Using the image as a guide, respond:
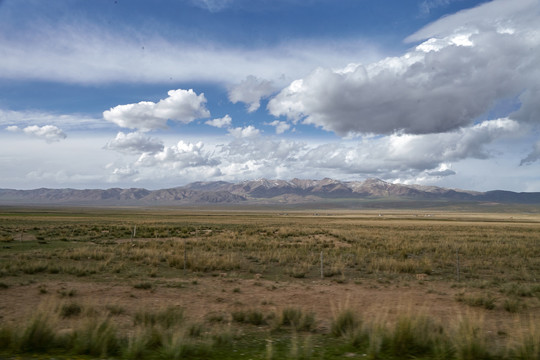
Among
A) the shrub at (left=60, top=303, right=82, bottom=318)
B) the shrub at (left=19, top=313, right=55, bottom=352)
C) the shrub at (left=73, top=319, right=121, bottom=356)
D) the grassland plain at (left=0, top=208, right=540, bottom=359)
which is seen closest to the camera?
the shrub at (left=73, top=319, right=121, bottom=356)

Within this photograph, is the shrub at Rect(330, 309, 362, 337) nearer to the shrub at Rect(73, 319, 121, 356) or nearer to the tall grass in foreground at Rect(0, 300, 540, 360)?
the tall grass in foreground at Rect(0, 300, 540, 360)

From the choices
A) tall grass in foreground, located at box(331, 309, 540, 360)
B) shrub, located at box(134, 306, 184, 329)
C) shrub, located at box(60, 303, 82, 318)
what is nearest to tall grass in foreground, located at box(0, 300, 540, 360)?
tall grass in foreground, located at box(331, 309, 540, 360)

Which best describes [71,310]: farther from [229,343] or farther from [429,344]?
[429,344]

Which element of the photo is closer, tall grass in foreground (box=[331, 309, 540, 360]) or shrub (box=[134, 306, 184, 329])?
tall grass in foreground (box=[331, 309, 540, 360])

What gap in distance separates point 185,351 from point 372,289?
36.3 ft

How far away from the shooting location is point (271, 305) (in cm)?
1285

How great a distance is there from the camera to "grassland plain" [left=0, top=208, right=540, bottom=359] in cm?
709

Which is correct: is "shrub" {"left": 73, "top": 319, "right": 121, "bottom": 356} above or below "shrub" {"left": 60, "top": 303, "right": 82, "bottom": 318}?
above

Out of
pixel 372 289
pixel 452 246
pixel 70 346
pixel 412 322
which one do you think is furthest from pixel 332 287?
pixel 452 246

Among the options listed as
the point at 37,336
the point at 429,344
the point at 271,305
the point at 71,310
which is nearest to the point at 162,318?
the point at 37,336

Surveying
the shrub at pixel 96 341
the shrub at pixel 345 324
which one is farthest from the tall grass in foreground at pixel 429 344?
the shrub at pixel 96 341

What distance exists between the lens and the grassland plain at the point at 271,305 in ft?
23.3

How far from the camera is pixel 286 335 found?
361 inches

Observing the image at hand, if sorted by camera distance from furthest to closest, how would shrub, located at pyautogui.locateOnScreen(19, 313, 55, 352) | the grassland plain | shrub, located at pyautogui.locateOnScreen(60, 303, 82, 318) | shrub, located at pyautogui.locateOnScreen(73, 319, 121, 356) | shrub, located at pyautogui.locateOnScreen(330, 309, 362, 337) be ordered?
shrub, located at pyautogui.locateOnScreen(60, 303, 82, 318)
shrub, located at pyautogui.locateOnScreen(330, 309, 362, 337)
the grassland plain
shrub, located at pyautogui.locateOnScreen(19, 313, 55, 352)
shrub, located at pyautogui.locateOnScreen(73, 319, 121, 356)
